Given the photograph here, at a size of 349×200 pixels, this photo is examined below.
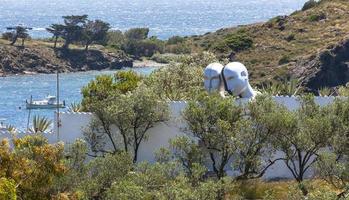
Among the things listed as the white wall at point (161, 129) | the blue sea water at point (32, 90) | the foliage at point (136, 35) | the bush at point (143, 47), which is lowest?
the blue sea water at point (32, 90)

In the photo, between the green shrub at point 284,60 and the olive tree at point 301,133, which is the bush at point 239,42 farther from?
the olive tree at point 301,133

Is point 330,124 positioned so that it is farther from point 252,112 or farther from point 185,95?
point 185,95

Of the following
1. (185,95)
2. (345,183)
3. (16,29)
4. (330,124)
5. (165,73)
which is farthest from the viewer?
(16,29)

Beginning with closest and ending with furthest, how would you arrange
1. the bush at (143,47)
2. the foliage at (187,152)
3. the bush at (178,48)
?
the foliage at (187,152) < the bush at (178,48) < the bush at (143,47)

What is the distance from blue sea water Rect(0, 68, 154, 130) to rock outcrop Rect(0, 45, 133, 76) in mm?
2545

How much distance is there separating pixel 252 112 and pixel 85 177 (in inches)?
274

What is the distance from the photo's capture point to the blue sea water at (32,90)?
3452 inches

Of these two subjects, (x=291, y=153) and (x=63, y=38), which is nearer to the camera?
(x=291, y=153)

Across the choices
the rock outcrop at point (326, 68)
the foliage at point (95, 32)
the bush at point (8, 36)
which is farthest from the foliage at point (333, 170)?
the foliage at point (95, 32)

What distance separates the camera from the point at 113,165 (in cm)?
2839

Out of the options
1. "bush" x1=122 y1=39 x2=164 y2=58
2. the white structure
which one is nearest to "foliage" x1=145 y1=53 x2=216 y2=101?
the white structure

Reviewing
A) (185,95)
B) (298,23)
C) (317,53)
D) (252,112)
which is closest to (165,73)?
(185,95)

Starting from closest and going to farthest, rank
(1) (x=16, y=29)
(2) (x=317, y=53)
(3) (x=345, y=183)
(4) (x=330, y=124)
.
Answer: (3) (x=345, y=183)
(4) (x=330, y=124)
(2) (x=317, y=53)
(1) (x=16, y=29)

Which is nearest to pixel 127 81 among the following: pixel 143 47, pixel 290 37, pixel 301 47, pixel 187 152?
pixel 187 152
